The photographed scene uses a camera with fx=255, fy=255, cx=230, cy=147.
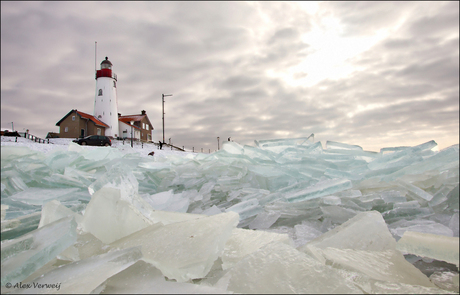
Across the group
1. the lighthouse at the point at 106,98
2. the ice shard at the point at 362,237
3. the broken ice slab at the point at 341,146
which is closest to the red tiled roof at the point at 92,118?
the lighthouse at the point at 106,98

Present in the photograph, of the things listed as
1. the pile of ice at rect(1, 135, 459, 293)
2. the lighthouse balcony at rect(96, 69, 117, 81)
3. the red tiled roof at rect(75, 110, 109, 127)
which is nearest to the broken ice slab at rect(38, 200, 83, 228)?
the pile of ice at rect(1, 135, 459, 293)

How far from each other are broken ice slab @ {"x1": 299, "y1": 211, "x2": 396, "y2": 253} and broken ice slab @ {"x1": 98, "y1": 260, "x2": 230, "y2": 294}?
607 millimetres

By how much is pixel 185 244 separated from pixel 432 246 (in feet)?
3.14

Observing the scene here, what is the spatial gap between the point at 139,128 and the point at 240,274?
119ft

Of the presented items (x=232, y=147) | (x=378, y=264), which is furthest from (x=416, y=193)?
(x=232, y=147)

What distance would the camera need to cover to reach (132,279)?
0.92m

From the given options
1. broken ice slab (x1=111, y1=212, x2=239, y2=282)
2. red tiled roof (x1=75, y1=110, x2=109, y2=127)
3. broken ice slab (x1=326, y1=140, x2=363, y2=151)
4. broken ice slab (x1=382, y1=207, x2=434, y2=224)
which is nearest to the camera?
broken ice slab (x1=111, y1=212, x2=239, y2=282)

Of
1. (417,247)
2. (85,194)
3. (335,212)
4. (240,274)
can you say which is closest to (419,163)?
(335,212)

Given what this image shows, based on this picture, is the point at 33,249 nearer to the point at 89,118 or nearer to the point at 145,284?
the point at 145,284

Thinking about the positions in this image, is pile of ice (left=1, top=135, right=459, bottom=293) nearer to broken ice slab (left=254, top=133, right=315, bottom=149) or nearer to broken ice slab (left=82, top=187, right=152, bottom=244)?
broken ice slab (left=82, top=187, right=152, bottom=244)

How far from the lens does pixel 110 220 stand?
1284 mm

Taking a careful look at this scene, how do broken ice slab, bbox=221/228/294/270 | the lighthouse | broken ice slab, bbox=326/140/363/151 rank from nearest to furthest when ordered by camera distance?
broken ice slab, bbox=221/228/294/270 → broken ice slab, bbox=326/140/363/151 → the lighthouse

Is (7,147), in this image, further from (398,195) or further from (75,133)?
(75,133)

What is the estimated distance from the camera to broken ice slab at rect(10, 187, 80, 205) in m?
1.87
